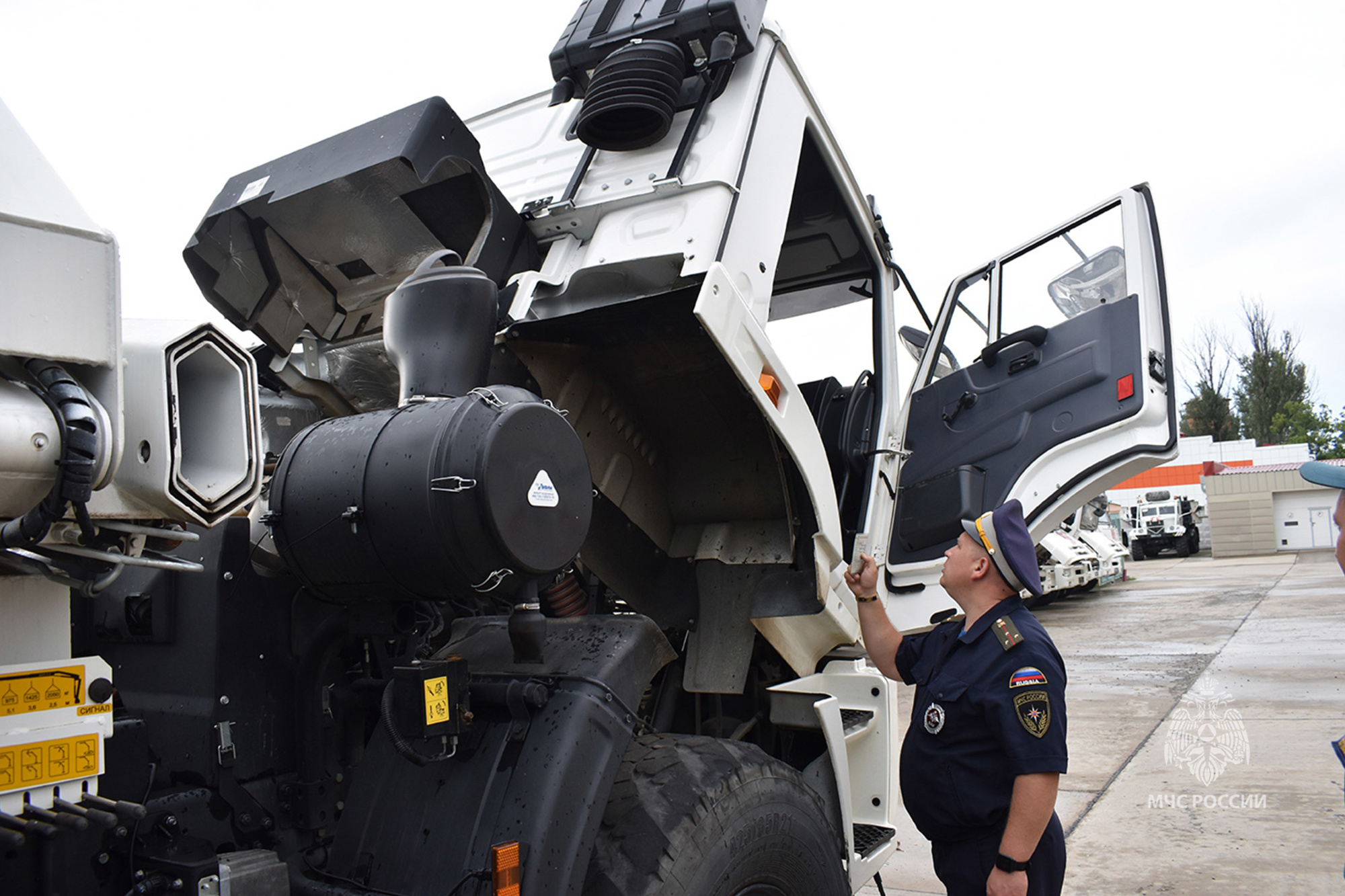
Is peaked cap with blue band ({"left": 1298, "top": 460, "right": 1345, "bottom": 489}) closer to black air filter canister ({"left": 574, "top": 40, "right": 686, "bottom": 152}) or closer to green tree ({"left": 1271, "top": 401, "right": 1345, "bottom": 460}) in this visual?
black air filter canister ({"left": 574, "top": 40, "right": 686, "bottom": 152})

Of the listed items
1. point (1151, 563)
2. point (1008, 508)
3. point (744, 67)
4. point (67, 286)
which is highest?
point (744, 67)

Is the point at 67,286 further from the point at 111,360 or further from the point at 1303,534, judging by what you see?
the point at 1303,534

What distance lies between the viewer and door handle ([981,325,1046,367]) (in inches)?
148

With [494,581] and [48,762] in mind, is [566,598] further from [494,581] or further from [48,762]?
[48,762]

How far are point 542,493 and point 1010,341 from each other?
2478mm

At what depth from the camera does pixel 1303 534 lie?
29.3 metres

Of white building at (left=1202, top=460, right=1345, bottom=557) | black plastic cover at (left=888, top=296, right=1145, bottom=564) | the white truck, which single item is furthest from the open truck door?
white building at (left=1202, top=460, right=1345, bottom=557)

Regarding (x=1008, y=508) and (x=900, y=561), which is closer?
(x=1008, y=508)

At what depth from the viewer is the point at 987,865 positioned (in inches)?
100

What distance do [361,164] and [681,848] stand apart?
2.09 m

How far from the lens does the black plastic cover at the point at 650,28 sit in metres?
2.99

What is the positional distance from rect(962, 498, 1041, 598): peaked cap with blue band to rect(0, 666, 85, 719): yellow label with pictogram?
2.21m

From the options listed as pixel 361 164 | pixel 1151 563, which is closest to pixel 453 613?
pixel 361 164

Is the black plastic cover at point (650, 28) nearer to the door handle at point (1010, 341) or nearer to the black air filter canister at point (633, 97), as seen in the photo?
the black air filter canister at point (633, 97)
